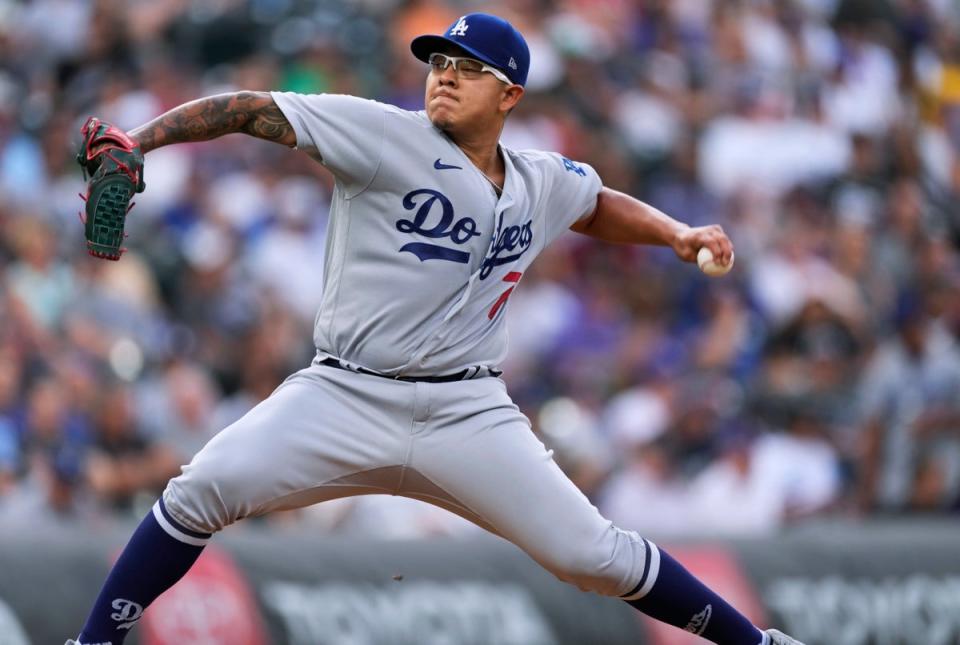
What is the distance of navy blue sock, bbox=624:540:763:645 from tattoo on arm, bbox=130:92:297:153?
1824 mm

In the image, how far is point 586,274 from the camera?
11703 mm

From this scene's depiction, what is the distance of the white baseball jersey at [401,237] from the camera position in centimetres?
498

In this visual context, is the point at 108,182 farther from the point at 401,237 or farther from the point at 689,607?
the point at 689,607

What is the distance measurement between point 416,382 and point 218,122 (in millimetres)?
1046

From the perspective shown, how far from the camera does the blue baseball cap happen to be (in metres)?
5.09

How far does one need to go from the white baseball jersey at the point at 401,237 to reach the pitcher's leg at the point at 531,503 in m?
0.21

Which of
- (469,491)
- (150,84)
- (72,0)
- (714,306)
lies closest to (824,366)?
(714,306)

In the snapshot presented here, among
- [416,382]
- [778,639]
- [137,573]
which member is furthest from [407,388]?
[778,639]

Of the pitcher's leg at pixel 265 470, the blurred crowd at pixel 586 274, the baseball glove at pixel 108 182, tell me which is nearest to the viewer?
the baseball glove at pixel 108 182

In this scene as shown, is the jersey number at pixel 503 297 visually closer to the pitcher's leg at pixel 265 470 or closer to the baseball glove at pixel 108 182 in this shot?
the pitcher's leg at pixel 265 470

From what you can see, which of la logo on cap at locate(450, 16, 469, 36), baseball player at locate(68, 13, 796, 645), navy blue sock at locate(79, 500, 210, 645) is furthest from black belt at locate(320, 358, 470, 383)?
la logo on cap at locate(450, 16, 469, 36)

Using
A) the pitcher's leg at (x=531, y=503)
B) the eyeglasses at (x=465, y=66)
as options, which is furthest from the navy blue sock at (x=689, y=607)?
the eyeglasses at (x=465, y=66)

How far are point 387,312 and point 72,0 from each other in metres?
7.08

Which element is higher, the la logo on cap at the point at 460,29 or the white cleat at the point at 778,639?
the la logo on cap at the point at 460,29
